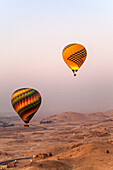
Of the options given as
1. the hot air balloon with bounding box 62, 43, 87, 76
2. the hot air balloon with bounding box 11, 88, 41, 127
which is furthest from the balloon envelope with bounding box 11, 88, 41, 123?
the hot air balloon with bounding box 62, 43, 87, 76

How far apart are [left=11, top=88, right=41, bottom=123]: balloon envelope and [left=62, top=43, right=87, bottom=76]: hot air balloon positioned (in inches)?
409

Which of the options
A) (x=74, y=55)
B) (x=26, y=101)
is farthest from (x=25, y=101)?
(x=74, y=55)

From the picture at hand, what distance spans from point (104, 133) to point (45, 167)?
49.6m

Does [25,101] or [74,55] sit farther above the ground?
[74,55]

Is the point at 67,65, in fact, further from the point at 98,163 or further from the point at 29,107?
the point at 98,163

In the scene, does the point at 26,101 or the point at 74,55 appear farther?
the point at 74,55

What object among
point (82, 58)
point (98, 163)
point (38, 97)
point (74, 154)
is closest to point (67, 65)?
point (82, 58)

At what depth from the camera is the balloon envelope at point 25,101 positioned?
119 feet

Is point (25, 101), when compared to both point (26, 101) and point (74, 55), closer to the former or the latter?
point (26, 101)

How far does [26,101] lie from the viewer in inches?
1426

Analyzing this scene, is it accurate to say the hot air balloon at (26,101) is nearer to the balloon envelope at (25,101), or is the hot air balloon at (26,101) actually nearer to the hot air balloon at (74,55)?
the balloon envelope at (25,101)

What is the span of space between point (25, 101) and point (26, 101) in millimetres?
146

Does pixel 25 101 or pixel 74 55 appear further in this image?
pixel 74 55

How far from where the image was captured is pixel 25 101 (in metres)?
36.2
